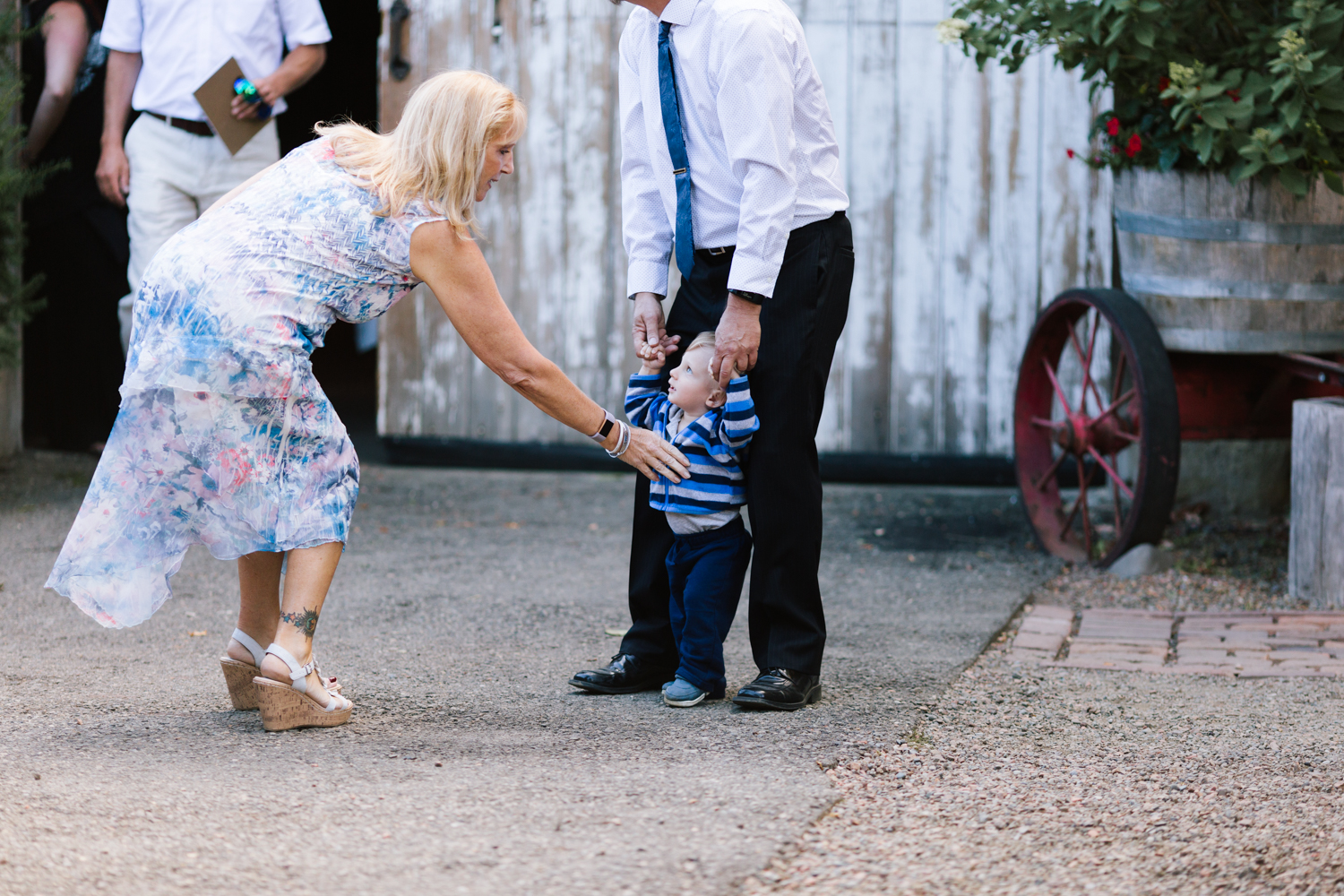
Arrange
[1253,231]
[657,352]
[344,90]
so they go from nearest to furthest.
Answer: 1. [657,352]
2. [1253,231]
3. [344,90]

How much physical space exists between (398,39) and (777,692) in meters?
3.54

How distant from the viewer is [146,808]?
6.89 feet

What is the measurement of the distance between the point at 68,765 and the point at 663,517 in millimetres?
1159

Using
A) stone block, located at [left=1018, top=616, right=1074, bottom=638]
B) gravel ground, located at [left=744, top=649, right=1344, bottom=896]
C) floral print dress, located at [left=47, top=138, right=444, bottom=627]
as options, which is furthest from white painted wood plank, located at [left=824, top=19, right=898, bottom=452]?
floral print dress, located at [left=47, top=138, right=444, bottom=627]

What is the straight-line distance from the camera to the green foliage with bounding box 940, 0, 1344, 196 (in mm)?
3463

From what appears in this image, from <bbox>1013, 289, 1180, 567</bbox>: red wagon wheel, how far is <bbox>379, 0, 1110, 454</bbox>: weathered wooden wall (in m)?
0.33

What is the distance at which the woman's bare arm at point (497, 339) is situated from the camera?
2.44 m

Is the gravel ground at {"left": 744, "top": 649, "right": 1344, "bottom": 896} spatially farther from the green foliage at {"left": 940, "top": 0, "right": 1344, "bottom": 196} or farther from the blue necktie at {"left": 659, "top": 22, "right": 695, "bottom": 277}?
the green foliage at {"left": 940, "top": 0, "right": 1344, "bottom": 196}

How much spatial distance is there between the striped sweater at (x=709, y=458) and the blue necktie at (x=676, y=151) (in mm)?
287

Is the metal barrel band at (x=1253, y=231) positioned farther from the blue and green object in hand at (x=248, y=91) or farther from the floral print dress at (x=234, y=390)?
the blue and green object in hand at (x=248, y=91)

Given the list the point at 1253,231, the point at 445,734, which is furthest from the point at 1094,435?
the point at 445,734

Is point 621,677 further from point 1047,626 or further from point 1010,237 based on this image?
point 1010,237

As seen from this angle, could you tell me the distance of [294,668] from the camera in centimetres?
246

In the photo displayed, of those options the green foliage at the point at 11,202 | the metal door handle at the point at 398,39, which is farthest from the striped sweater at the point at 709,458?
the metal door handle at the point at 398,39
